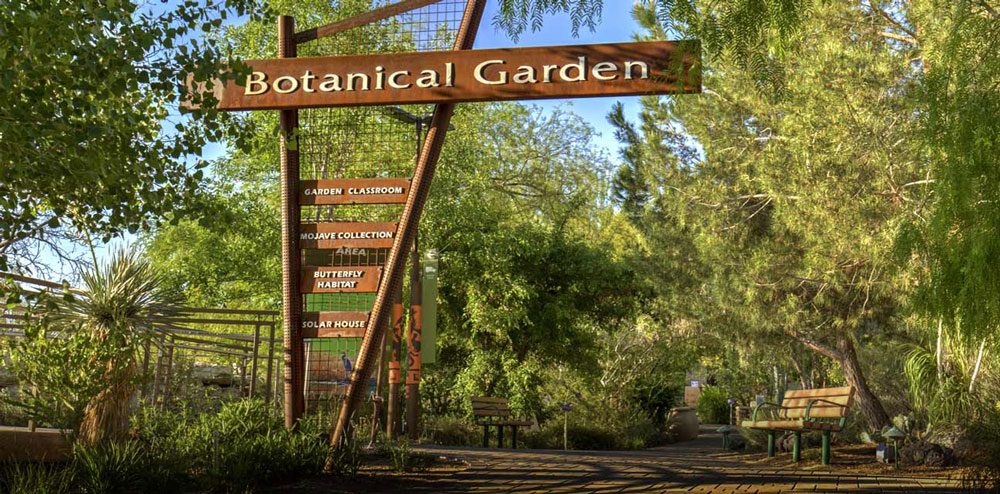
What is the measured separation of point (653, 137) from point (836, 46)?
21.1ft

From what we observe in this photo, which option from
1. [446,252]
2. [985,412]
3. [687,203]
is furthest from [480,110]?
[985,412]

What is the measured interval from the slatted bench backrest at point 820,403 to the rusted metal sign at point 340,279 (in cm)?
540

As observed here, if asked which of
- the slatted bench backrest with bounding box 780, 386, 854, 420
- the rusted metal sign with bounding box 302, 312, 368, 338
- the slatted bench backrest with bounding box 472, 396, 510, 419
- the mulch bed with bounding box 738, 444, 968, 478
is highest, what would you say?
the rusted metal sign with bounding box 302, 312, 368, 338

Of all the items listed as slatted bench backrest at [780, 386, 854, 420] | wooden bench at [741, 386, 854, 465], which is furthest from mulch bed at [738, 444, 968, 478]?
slatted bench backrest at [780, 386, 854, 420]

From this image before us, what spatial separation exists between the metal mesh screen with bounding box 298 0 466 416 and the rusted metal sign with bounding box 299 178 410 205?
0.60 metres

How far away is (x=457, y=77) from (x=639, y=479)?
377 cm

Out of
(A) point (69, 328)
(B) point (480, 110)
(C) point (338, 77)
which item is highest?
(B) point (480, 110)

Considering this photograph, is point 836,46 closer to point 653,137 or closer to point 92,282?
point 653,137

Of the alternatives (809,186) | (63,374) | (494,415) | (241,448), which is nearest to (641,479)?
(241,448)

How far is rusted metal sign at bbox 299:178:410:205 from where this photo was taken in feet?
27.7

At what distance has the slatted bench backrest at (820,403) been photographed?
1071 centimetres

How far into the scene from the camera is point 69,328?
7902mm

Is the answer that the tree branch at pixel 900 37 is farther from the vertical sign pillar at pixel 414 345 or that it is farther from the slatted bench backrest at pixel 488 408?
the slatted bench backrest at pixel 488 408

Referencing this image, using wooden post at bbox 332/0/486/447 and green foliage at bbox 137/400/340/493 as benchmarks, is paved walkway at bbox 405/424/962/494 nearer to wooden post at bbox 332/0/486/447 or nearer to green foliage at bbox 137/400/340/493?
green foliage at bbox 137/400/340/493
